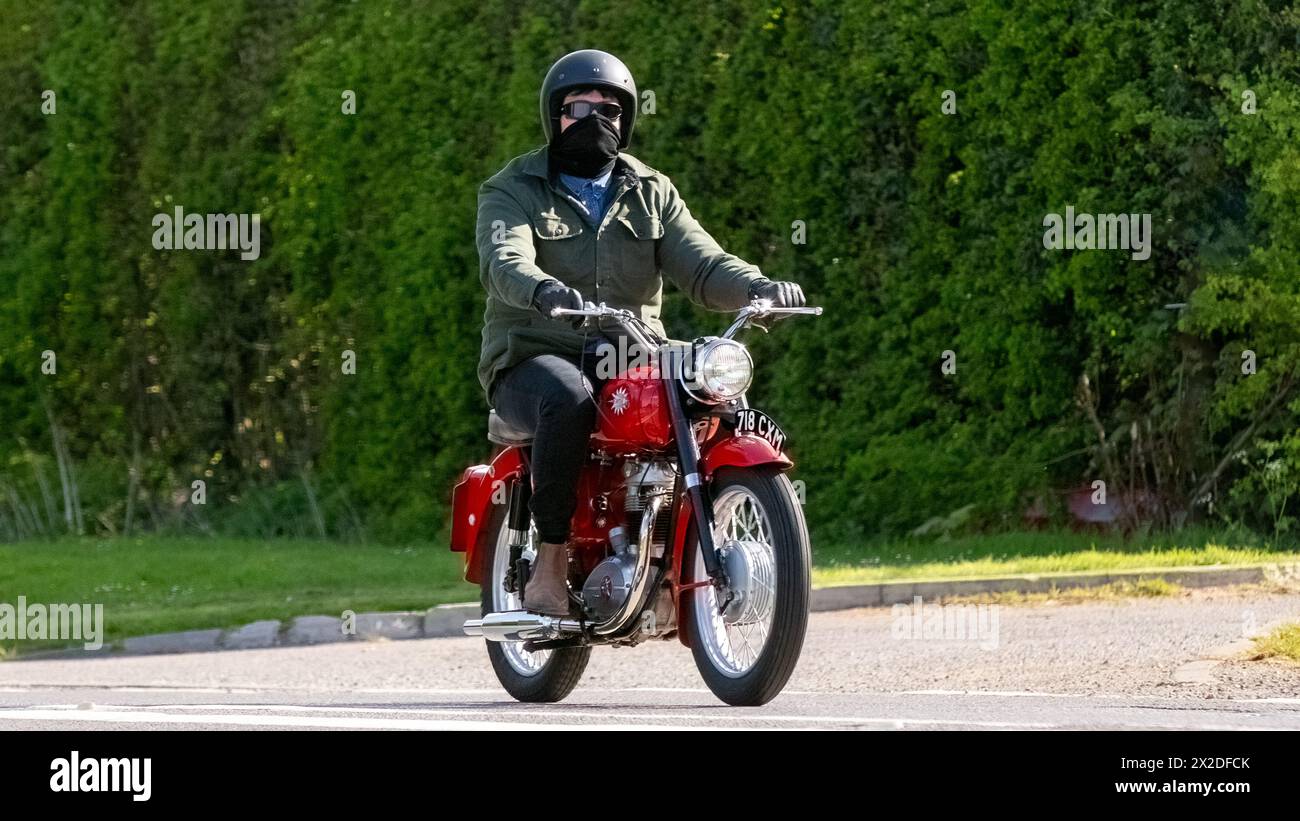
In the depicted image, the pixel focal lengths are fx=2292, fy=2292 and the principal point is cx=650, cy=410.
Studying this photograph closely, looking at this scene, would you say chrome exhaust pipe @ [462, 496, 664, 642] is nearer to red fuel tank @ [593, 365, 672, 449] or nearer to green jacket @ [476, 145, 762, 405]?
red fuel tank @ [593, 365, 672, 449]

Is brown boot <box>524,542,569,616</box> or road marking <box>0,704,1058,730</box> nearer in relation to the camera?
road marking <box>0,704,1058,730</box>

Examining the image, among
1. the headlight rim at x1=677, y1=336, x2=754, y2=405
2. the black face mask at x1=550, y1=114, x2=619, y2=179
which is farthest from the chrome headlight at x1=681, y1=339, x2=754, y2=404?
the black face mask at x1=550, y1=114, x2=619, y2=179

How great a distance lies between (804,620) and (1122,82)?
25.8ft

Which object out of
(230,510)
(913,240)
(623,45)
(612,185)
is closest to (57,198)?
(230,510)

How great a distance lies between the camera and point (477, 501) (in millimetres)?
8750

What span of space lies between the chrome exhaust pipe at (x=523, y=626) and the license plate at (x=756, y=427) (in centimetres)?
99

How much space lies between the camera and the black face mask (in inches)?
Result: 316

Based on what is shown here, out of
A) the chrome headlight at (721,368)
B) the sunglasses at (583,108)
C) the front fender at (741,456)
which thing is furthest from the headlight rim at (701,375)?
the sunglasses at (583,108)

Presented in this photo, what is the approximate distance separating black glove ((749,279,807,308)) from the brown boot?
3.60 feet

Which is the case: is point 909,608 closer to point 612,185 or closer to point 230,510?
point 612,185

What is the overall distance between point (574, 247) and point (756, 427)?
3.65 ft

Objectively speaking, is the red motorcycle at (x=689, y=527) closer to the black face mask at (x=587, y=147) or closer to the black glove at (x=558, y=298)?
the black glove at (x=558, y=298)

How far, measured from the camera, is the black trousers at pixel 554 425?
7.61 meters

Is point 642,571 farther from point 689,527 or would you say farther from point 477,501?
point 477,501
